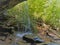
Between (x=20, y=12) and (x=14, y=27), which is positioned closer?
(x=14, y=27)

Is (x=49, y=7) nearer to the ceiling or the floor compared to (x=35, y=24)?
nearer to the ceiling

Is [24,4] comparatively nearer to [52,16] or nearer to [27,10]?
[27,10]

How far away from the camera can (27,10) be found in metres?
4.55

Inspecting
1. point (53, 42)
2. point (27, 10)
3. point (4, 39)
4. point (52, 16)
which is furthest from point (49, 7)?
point (4, 39)

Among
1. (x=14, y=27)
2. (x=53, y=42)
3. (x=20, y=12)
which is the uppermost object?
(x=20, y=12)

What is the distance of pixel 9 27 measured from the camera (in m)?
3.92

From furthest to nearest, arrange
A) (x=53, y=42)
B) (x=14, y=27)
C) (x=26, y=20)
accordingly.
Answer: (x=26, y=20) → (x=14, y=27) → (x=53, y=42)

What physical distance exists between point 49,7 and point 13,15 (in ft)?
3.15

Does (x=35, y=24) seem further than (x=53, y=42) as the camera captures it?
Yes

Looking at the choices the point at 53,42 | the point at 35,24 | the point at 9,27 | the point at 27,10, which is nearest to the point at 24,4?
the point at 27,10

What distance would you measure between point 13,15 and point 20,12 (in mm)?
187

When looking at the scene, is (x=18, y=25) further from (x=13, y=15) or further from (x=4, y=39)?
(x=4, y=39)

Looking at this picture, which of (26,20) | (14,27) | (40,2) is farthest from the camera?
(40,2)

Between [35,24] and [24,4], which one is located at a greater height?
[24,4]
